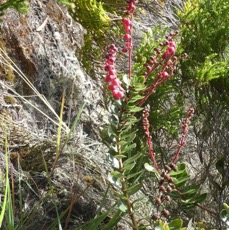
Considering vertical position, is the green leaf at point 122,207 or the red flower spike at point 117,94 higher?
the red flower spike at point 117,94

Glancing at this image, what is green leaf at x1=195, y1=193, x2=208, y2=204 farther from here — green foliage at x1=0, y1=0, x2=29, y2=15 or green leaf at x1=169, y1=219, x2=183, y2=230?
green foliage at x1=0, y1=0, x2=29, y2=15

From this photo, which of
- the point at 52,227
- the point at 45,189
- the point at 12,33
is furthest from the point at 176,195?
the point at 12,33

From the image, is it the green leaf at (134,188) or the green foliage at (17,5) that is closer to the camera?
the green foliage at (17,5)

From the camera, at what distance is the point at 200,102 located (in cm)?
261

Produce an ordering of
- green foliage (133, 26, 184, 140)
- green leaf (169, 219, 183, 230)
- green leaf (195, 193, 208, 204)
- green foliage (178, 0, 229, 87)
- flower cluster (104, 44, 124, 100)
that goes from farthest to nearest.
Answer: green foliage (133, 26, 184, 140), green foliage (178, 0, 229, 87), green leaf (195, 193, 208, 204), green leaf (169, 219, 183, 230), flower cluster (104, 44, 124, 100)

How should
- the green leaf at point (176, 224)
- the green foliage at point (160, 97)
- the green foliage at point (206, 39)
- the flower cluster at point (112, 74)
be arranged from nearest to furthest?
the flower cluster at point (112, 74) < the green leaf at point (176, 224) < the green foliage at point (206, 39) < the green foliage at point (160, 97)

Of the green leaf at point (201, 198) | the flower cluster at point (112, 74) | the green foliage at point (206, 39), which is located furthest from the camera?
the green foliage at point (206, 39)

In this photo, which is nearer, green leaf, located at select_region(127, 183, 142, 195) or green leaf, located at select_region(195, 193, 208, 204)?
green leaf, located at select_region(127, 183, 142, 195)

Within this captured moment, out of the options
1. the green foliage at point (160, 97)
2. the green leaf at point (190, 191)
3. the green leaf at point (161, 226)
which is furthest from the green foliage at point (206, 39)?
the green leaf at point (161, 226)

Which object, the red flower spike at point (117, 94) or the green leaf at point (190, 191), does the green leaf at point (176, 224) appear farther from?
the red flower spike at point (117, 94)

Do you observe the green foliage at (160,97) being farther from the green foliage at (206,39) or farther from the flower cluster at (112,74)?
the flower cluster at (112,74)

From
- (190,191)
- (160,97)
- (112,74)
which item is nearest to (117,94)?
(112,74)

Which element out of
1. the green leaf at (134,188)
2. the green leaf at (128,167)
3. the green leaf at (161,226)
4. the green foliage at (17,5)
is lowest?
the green leaf at (161,226)

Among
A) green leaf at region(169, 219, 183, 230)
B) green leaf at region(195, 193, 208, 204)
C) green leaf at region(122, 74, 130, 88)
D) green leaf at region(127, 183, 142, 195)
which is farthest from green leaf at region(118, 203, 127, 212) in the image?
green leaf at region(122, 74, 130, 88)
